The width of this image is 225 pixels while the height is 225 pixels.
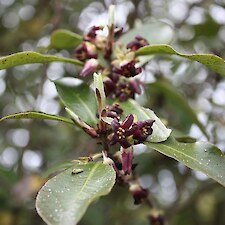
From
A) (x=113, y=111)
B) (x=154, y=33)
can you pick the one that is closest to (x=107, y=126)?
(x=113, y=111)

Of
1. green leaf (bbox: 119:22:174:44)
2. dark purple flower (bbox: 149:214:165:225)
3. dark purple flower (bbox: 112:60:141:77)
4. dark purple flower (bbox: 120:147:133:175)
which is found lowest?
dark purple flower (bbox: 149:214:165:225)

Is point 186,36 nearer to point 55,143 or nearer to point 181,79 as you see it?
point 181,79

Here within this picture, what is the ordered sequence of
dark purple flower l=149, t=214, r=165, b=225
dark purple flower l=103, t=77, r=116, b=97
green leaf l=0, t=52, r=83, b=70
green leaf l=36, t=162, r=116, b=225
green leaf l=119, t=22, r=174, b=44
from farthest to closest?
green leaf l=119, t=22, r=174, b=44 → dark purple flower l=149, t=214, r=165, b=225 → dark purple flower l=103, t=77, r=116, b=97 → green leaf l=0, t=52, r=83, b=70 → green leaf l=36, t=162, r=116, b=225

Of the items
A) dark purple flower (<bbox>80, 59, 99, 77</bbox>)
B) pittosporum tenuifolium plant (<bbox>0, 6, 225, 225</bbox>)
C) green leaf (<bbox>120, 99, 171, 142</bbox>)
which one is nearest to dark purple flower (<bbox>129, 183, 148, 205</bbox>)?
pittosporum tenuifolium plant (<bbox>0, 6, 225, 225</bbox>)

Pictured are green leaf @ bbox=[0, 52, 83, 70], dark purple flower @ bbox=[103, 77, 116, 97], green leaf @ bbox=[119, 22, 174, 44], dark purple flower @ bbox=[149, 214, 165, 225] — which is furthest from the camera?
green leaf @ bbox=[119, 22, 174, 44]

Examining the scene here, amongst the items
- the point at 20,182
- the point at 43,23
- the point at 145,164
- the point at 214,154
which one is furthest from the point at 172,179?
the point at 214,154

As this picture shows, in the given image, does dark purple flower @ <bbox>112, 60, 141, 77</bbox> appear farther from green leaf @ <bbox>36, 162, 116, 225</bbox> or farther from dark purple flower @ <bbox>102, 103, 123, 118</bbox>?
green leaf @ <bbox>36, 162, 116, 225</bbox>

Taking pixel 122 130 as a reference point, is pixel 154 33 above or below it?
below

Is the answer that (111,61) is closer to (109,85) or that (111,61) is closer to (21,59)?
(109,85)

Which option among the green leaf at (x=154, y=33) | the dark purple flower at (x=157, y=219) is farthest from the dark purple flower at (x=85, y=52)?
the dark purple flower at (x=157, y=219)
